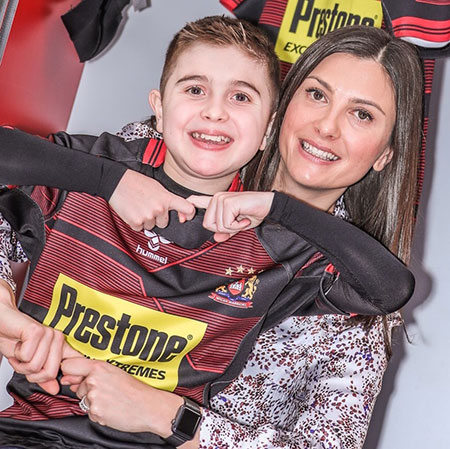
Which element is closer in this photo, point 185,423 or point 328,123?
point 185,423

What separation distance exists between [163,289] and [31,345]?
10.6 inches

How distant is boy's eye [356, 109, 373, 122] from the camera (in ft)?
5.02

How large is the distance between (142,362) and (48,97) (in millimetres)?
850

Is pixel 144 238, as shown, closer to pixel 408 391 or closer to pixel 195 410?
pixel 195 410

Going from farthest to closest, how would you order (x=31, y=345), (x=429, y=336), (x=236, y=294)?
(x=429, y=336)
(x=236, y=294)
(x=31, y=345)

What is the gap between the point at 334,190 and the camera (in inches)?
62.8

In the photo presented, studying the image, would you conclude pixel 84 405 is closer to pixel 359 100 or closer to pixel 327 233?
pixel 327 233

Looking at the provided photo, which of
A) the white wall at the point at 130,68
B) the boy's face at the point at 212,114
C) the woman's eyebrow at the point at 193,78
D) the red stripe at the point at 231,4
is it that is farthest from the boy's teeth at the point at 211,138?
the white wall at the point at 130,68

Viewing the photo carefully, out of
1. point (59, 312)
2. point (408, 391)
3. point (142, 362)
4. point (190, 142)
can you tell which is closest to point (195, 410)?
point (142, 362)

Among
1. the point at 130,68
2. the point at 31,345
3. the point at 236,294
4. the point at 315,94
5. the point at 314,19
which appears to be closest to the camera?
the point at 31,345

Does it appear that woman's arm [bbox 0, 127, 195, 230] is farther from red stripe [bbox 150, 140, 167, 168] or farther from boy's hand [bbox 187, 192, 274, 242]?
red stripe [bbox 150, 140, 167, 168]

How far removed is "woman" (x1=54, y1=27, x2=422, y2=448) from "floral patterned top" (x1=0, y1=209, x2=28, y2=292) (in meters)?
0.42

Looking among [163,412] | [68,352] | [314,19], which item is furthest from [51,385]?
[314,19]

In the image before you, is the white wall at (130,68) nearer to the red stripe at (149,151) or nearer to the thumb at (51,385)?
the red stripe at (149,151)
